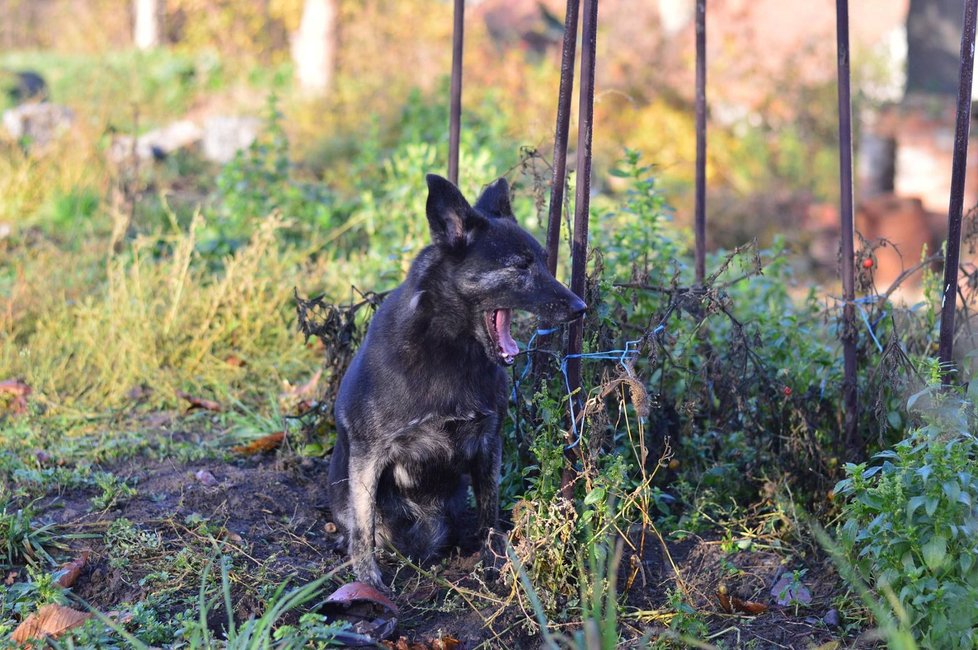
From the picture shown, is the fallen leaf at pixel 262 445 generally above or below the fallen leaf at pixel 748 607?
above

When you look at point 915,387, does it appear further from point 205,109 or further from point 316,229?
point 205,109

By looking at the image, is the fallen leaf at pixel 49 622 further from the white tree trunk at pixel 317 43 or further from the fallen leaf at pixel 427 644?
the white tree trunk at pixel 317 43

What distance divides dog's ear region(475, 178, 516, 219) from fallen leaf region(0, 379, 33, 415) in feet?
10.4

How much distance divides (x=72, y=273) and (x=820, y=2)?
14.5m

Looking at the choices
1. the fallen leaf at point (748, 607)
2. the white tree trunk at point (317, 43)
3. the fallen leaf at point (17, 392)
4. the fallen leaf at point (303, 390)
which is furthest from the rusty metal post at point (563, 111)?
the white tree trunk at point (317, 43)

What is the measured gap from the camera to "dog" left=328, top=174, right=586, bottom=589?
12.9 feet

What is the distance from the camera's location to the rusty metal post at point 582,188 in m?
3.71

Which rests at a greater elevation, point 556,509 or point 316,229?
point 316,229

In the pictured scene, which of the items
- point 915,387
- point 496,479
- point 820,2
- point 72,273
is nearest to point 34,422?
point 72,273

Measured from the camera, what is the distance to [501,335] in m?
3.99

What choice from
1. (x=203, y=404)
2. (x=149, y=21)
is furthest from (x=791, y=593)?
(x=149, y=21)

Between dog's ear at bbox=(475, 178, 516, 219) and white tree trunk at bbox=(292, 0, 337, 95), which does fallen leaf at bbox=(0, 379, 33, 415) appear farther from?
white tree trunk at bbox=(292, 0, 337, 95)

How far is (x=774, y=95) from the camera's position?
14.2 m

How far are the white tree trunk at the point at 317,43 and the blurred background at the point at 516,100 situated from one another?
0.03 meters
